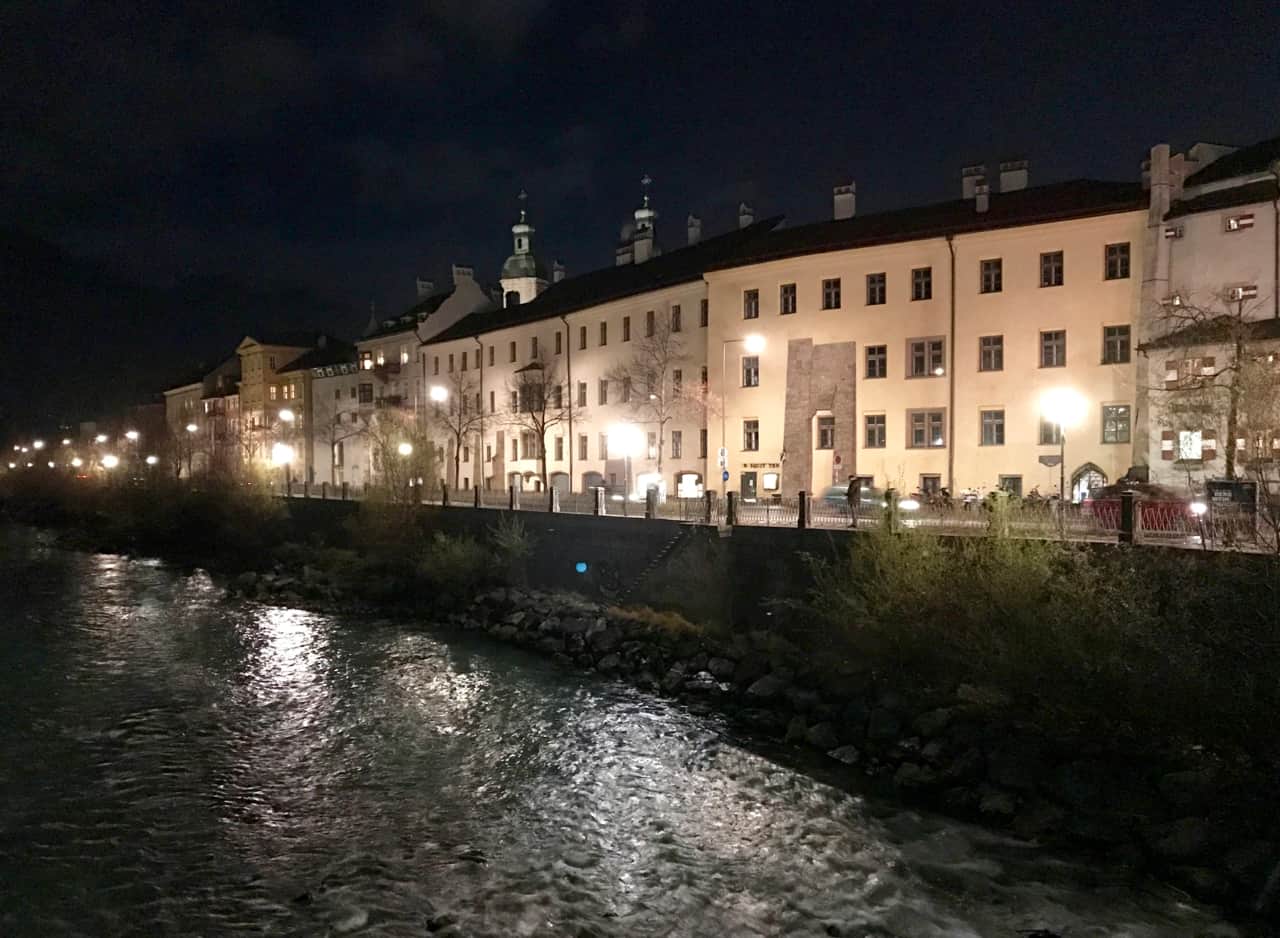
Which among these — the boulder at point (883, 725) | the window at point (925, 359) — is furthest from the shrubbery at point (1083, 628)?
the window at point (925, 359)

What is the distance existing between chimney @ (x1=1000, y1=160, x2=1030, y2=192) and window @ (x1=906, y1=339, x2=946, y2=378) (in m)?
7.51

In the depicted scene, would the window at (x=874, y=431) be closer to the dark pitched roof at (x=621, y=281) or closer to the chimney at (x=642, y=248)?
the dark pitched roof at (x=621, y=281)

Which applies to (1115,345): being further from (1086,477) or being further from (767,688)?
(767,688)

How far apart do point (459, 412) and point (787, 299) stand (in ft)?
81.0

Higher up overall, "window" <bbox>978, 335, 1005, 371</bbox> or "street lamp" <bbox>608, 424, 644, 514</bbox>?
"window" <bbox>978, 335, 1005, 371</bbox>

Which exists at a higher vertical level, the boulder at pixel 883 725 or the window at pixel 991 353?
the window at pixel 991 353

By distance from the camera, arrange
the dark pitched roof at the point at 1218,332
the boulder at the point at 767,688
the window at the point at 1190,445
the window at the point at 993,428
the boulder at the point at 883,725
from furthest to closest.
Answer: the window at the point at 993,428 < the window at the point at 1190,445 < the dark pitched roof at the point at 1218,332 < the boulder at the point at 767,688 < the boulder at the point at 883,725

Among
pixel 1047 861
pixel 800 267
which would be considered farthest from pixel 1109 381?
pixel 1047 861

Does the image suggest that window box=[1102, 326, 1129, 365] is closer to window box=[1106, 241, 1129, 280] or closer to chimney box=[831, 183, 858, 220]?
window box=[1106, 241, 1129, 280]

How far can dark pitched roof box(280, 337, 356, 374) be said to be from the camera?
74.6 m

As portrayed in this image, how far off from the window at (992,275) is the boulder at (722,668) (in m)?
17.8

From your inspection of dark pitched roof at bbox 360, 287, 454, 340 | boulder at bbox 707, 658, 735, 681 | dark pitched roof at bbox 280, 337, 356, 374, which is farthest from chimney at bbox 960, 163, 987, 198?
dark pitched roof at bbox 280, 337, 356, 374

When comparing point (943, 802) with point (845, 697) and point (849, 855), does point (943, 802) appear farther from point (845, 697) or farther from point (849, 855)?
point (845, 697)

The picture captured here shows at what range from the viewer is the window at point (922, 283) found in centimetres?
3203
